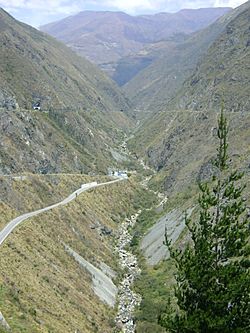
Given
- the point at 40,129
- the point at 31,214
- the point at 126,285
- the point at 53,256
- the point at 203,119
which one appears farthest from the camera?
the point at 203,119

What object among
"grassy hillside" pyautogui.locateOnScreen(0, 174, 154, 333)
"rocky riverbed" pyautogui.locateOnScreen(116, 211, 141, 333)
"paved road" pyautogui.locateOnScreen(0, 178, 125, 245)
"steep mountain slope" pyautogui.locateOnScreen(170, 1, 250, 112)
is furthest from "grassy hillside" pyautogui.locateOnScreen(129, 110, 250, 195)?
"grassy hillside" pyautogui.locateOnScreen(0, 174, 154, 333)

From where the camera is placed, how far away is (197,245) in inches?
832

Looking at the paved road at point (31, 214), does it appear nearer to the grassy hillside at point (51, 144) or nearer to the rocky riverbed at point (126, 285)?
the rocky riverbed at point (126, 285)

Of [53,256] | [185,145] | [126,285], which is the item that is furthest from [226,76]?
[53,256]

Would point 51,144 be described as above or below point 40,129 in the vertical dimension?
below

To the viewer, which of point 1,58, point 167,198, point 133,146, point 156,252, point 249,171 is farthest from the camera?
point 133,146

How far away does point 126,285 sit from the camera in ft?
191

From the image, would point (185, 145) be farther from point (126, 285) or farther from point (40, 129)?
point (126, 285)

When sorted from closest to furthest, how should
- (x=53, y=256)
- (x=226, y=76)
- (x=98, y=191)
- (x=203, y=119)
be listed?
(x=53, y=256), (x=98, y=191), (x=203, y=119), (x=226, y=76)

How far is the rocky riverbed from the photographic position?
46856 millimetres

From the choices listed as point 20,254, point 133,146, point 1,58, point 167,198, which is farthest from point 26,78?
point 20,254

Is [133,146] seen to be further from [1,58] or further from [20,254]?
[20,254]

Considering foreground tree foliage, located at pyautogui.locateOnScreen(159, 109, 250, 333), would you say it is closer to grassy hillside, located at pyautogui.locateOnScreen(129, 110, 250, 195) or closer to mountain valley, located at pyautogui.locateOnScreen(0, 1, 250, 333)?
mountain valley, located at pyautogui.locateOnScreen(0, 1, 250, 333)

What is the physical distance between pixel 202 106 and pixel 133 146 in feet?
99.4
